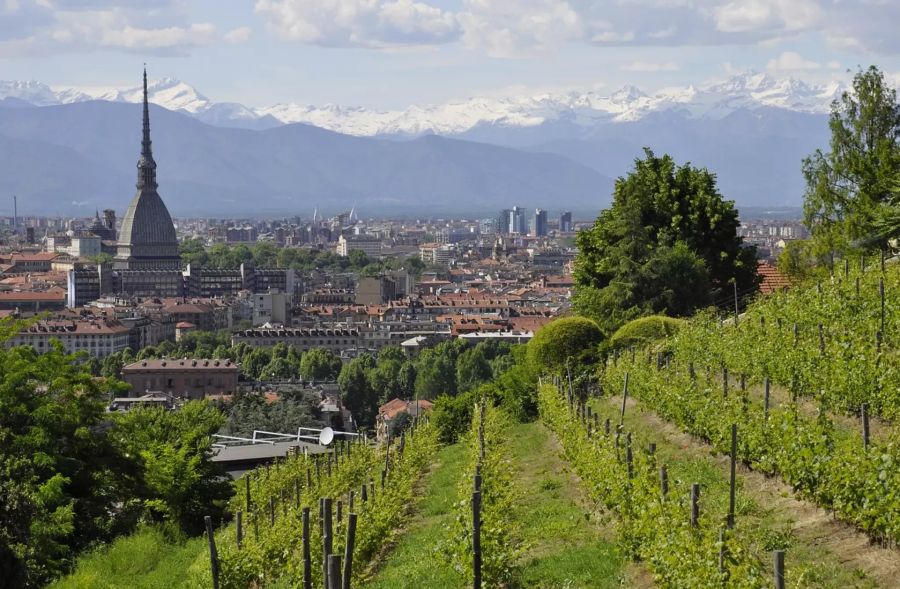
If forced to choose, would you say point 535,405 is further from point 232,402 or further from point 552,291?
point 552,291

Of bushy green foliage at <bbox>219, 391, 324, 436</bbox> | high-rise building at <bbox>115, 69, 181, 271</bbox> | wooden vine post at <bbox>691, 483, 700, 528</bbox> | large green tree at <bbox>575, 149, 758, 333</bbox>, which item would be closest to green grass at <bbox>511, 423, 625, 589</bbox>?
wooden vine post at <bbox>691, 483, 700, 528</bbox>

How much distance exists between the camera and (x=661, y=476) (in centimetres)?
965

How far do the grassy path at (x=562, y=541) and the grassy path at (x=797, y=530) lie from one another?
86 centimetres

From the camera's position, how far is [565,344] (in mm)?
24500

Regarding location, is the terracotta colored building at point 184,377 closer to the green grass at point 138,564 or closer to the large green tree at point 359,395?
the large green tree at point 359,395

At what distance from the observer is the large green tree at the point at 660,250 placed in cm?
2850

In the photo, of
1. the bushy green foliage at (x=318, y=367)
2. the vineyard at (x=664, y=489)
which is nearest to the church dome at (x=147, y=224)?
the bushy green foliage at (x=318, y=367)

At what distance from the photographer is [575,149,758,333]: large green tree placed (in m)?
28.5

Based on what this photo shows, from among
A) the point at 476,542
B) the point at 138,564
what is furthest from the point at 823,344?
the point at 138,564

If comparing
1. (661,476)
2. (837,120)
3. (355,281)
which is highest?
(837,120)

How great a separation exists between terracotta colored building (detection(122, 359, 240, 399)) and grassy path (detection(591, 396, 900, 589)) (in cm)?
6060

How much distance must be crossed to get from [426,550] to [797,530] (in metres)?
2.96

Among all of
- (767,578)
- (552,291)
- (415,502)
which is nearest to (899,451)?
(767,578)

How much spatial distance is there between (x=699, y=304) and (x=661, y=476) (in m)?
19.5
